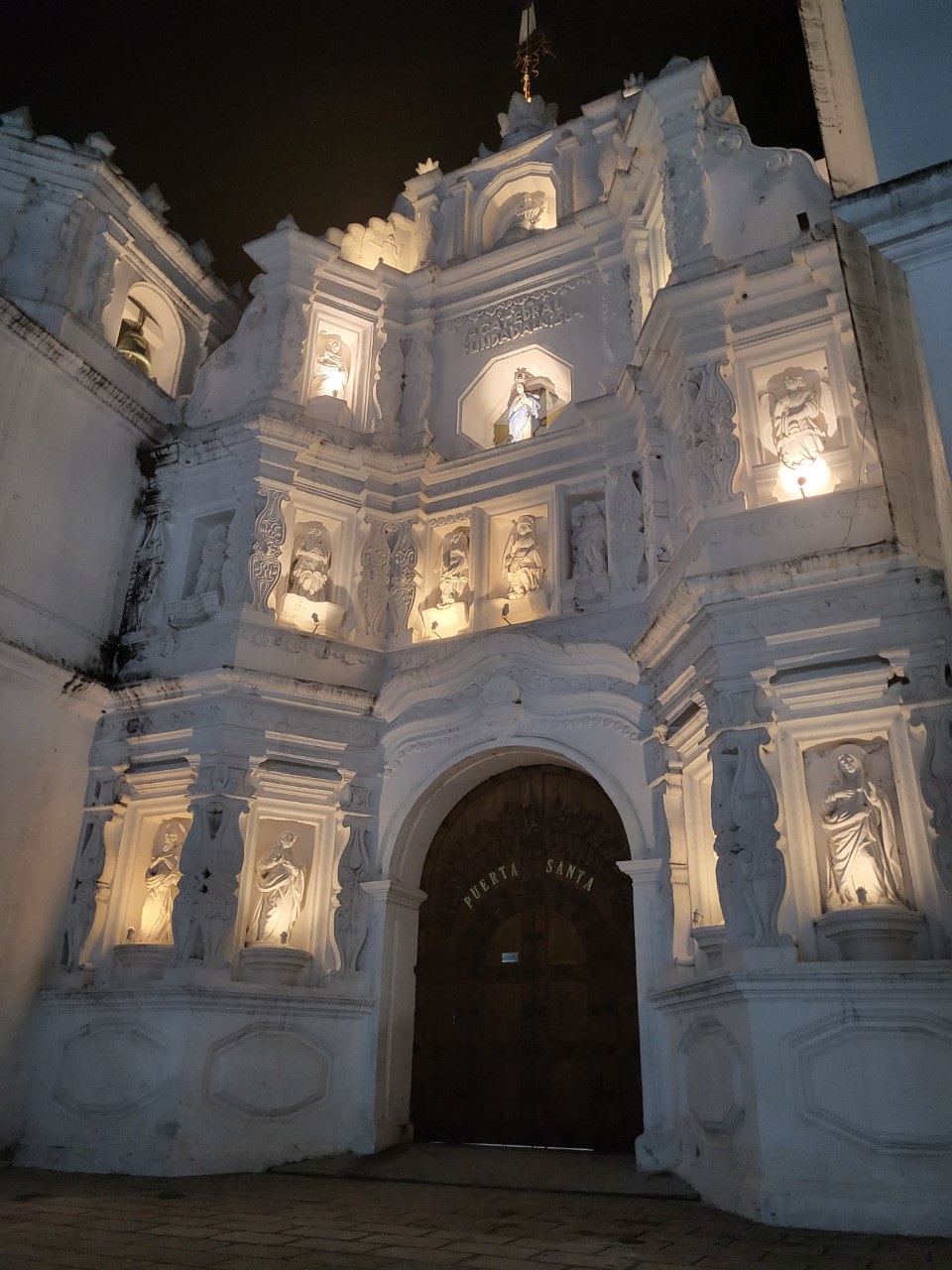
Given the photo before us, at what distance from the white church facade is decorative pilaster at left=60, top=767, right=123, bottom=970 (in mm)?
40

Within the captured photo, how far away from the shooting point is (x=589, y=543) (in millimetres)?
10320

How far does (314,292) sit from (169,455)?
9.28 feet

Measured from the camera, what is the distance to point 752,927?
6766 millimetres

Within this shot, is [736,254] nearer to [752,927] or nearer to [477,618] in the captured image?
[477,618]

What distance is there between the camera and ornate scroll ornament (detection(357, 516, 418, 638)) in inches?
429

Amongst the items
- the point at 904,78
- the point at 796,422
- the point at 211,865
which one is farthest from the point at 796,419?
the point at 211,865

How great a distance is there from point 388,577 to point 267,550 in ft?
4.67

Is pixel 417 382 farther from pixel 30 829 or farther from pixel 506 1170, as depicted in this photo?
pixel 506 1170

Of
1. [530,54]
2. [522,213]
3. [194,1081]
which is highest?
[530,54]

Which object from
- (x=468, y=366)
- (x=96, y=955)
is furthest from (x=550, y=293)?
(x=96, y=955)

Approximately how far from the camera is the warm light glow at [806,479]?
8164mm

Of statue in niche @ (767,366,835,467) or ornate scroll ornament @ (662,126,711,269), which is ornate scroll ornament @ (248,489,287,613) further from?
statue in niche @ (767,366,835,467)

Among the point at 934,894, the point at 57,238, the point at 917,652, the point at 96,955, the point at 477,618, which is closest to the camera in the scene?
the point at 934,894

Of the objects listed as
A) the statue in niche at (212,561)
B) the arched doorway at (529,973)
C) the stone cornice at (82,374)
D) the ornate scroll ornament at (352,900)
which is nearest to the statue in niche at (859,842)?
the arched doorway at (529,973)
